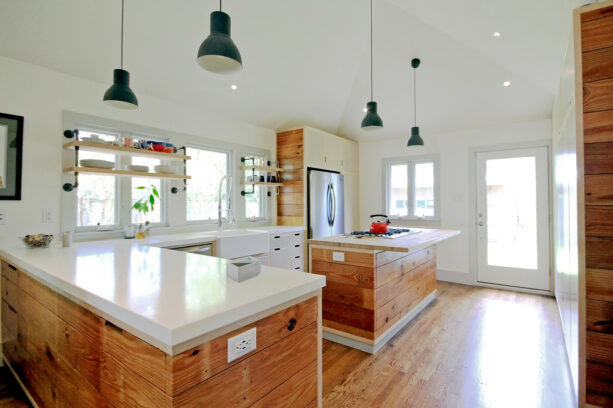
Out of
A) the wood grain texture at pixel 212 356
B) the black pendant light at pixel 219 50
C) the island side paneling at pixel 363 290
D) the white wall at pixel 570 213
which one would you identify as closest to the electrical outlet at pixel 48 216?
the black pendant light at pixel 219 50


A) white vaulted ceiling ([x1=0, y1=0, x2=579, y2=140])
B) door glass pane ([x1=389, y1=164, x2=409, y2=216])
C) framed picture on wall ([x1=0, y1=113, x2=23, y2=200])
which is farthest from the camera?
door glass pane ([x1=389, y1=164, x2=409, y2=216])

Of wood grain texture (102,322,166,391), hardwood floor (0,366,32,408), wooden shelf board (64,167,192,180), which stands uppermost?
wooden shelf board (64,167,192,180)

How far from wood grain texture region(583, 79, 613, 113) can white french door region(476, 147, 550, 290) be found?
3.11 m

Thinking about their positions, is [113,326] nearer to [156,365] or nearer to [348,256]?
[156,365]

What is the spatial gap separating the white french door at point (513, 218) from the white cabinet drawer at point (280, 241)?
2.89 meters

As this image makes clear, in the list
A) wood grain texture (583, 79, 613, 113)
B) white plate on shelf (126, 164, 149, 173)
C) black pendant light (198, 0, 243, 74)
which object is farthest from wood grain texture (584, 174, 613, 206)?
white plate on shelf (126, 164, 149, 173)

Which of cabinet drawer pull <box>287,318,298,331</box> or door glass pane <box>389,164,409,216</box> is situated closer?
cabinet drawer pull <box>287,318,298,331</box>

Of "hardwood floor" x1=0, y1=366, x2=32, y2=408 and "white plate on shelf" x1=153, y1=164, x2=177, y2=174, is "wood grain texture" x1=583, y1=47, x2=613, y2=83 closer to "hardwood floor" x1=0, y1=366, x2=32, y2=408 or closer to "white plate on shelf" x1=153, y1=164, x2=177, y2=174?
"white plate on shelf" x1=153, y1=164, x2=177, y2=174

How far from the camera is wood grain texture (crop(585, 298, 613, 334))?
5.23ft

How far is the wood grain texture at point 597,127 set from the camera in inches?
62.9

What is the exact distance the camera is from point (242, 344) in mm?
970

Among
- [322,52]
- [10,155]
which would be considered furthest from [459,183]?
[10,155]

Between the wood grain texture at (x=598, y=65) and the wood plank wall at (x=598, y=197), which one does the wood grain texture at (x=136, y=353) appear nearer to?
the wood plank wall at (x=598, y=197)

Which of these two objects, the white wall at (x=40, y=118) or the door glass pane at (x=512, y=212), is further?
the door glass pane at (x=512, y=212)
